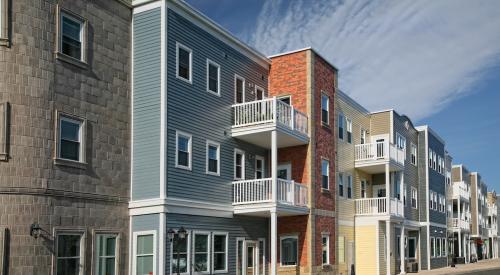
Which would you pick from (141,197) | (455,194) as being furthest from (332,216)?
(455,194)

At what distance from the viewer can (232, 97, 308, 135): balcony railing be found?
24812mm

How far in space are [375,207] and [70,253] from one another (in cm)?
2104

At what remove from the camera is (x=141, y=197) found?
2064 centimetres

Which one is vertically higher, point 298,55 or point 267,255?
point 298,55

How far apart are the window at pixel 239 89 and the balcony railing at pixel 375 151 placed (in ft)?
39.0

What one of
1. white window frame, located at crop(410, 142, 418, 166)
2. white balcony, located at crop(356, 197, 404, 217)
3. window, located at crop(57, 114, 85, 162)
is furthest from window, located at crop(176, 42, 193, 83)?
white window frame, located at crop(410, 142, 418, 166)

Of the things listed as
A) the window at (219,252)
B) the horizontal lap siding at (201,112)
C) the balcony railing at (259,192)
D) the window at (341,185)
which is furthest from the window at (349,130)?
the window at (219,252)

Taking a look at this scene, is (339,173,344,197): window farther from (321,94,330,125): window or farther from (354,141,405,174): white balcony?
(321,94,330,125): window

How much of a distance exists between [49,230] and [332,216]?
16553 mm

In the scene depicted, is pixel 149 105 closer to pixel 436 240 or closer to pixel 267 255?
pixel 267 255

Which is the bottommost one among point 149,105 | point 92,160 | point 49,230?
point 49,230

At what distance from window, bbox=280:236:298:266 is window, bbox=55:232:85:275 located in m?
11.8

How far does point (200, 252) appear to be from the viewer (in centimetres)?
2222

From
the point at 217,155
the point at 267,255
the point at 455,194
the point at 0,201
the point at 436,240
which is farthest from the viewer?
the point at 455,194
